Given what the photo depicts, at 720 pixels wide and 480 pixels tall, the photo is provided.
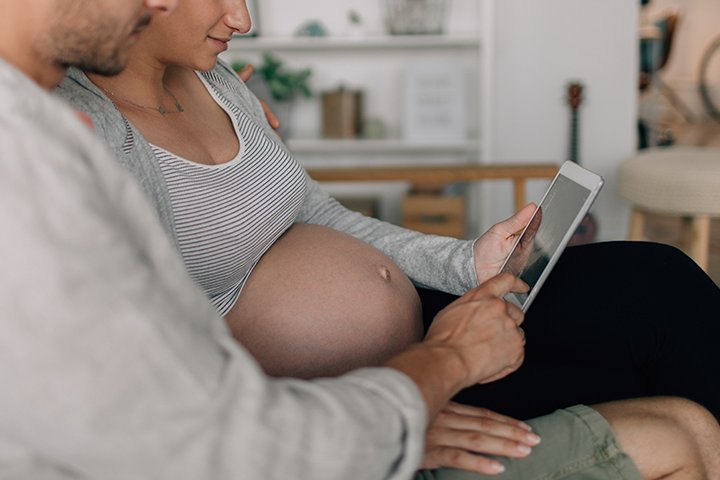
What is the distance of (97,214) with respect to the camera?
1.98 feet

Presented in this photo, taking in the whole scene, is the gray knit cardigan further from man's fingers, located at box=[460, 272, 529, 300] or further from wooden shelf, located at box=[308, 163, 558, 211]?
wooden shelf, located at box=[308, 163, 558, 211]

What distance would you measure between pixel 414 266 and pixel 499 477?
0.54m

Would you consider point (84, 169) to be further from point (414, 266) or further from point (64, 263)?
point (414, 266)

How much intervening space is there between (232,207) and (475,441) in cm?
45

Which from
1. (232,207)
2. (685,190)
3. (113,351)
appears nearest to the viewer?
(113,351)

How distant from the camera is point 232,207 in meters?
1.17

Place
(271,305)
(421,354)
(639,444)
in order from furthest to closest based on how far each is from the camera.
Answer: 1. (271,305)
2. (639,444)
3. (421,354)

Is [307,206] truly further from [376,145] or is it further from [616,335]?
[376,145]

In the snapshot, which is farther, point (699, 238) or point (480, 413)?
point (699, 238)

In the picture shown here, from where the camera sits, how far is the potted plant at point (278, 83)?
3566mm

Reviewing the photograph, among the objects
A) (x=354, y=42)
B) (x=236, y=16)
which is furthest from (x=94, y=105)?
(x=354, y=42)

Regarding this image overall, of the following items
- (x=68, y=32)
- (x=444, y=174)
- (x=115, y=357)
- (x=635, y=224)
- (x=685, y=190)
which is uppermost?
(x=68, y=32)

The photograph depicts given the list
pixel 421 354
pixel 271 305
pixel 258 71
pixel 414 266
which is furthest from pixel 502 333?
pixel 258 71

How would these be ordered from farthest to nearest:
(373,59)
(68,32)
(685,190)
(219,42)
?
(373,59)
(685,190)
(219,42)
(68,32)
